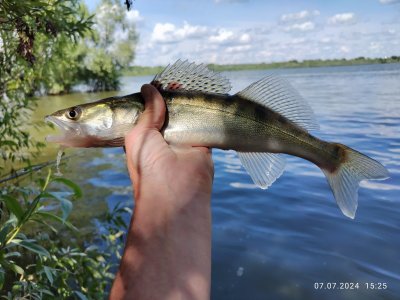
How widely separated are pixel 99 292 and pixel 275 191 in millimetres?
7655

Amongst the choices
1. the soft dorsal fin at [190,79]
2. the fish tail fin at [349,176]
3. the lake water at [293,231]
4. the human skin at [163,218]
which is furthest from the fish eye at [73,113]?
the lake water at [293,231]

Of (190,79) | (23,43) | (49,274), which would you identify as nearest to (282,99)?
(190,79)

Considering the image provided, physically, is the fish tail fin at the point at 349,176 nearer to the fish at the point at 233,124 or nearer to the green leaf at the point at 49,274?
the fish at the point at 233,124

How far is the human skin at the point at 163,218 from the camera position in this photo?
2.30 metres

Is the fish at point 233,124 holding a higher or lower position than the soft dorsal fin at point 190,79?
lower

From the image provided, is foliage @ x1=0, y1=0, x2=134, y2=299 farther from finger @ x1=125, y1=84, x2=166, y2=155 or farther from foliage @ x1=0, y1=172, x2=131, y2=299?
finger @ x1=125, y1=84, x2=166, y2=155

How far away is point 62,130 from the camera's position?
121 inches

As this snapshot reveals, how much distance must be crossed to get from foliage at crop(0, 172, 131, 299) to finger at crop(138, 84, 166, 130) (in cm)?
84

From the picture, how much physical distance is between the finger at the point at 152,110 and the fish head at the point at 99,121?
109 millimetres

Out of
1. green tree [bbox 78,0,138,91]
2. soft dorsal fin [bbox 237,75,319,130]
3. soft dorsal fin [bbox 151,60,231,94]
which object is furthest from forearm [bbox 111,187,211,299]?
green tree [bbox 78,0,138,91]

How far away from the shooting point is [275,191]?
12109 millimetres

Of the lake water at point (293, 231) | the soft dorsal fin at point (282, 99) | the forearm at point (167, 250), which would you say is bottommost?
the lake water at point (293, 231)

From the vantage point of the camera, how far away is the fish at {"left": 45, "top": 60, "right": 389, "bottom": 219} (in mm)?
3129

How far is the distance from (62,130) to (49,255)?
1.10 meters
